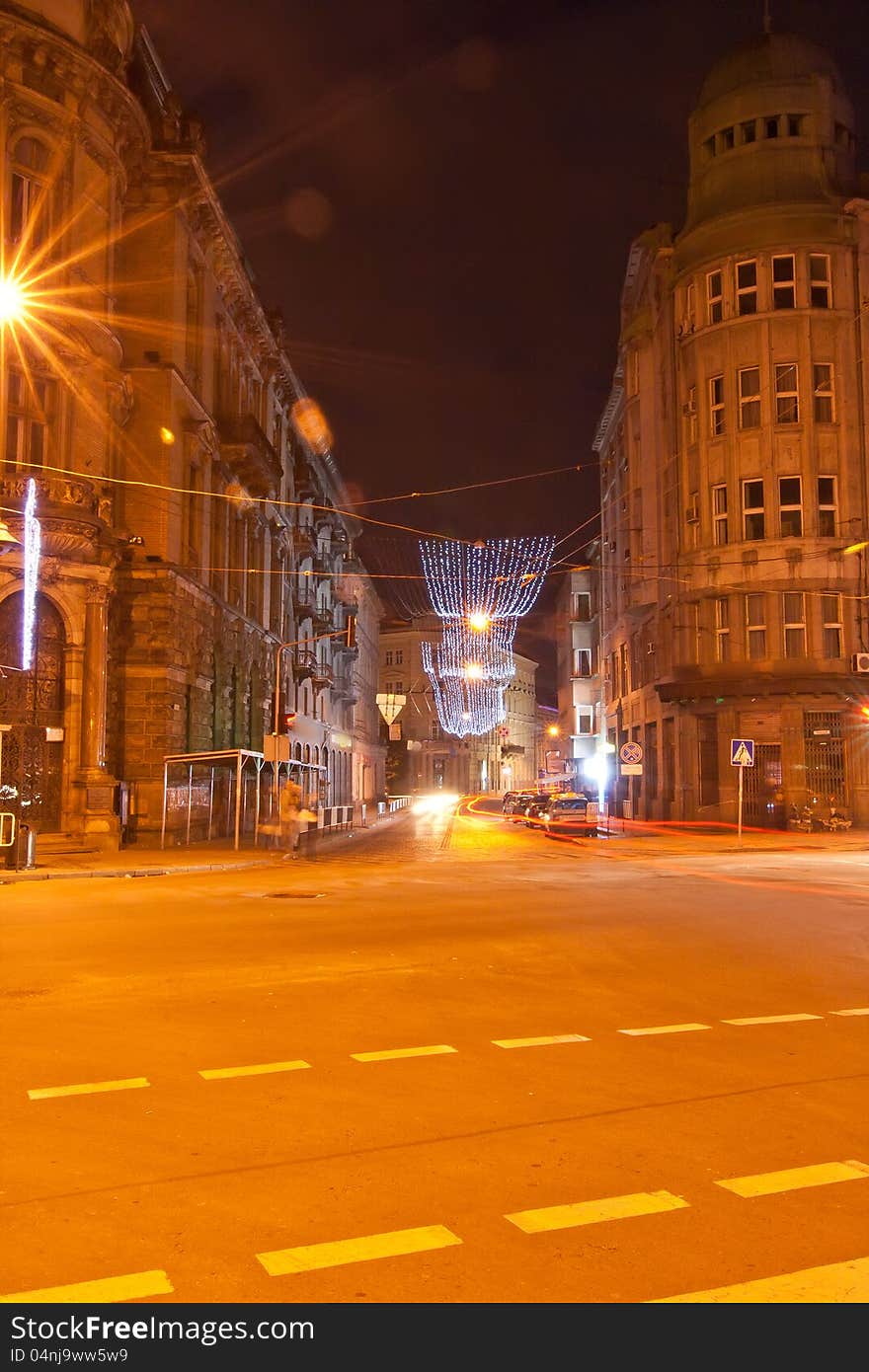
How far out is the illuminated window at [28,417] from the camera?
90.4ft

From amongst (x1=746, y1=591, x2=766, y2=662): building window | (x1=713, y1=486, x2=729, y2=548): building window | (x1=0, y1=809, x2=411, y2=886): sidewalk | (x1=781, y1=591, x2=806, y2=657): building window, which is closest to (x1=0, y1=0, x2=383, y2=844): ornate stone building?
(x1=0, y1=809, x2=411, y2=886): sidewalk

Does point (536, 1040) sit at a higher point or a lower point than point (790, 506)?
lower

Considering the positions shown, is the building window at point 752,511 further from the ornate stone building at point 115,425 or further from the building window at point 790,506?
the ornate stone building at point 115,425

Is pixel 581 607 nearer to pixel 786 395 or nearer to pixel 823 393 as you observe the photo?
pixel 786 395

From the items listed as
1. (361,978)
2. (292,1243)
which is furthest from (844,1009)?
(292,1243)

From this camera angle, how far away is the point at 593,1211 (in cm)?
488

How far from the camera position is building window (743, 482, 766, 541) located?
137 feet

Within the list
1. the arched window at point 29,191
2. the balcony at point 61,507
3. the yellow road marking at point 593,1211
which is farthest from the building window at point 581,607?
the yellow road marking at point 593,1211

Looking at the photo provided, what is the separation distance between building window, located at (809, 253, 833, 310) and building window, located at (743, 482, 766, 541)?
7017mm

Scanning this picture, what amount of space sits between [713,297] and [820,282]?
3972 mm

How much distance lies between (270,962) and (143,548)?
72.4 feet

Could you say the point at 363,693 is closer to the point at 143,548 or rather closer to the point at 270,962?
the point at 143,548

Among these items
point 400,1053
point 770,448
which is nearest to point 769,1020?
point 400,1053

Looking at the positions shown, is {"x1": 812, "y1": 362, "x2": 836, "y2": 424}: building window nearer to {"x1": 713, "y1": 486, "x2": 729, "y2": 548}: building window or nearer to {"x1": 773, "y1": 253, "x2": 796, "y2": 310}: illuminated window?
{"x1": 773, "y1": 253, "x2": 796, "y2": 310}: illuminated window
